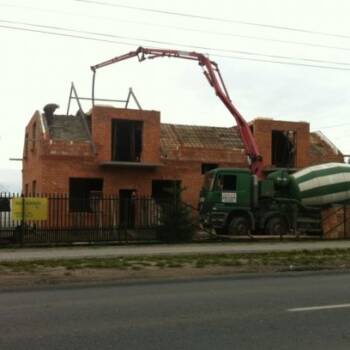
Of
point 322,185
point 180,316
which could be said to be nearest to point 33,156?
point 322,185

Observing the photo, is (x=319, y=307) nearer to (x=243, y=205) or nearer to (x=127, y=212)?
(x=127, y=212)

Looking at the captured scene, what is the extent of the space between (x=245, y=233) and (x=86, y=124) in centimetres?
1223

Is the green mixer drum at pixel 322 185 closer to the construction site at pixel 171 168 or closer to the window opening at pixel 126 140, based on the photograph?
the construction site at pixel 171 168

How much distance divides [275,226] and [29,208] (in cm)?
1111

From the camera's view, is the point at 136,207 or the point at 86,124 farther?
the point at 86,124

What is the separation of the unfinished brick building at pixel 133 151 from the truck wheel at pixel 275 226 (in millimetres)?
6179

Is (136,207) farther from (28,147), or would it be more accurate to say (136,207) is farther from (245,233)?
(28,147)

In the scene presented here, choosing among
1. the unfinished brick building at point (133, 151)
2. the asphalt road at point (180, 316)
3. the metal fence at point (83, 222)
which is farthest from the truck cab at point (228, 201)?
the asphalt road at point (180, 316)

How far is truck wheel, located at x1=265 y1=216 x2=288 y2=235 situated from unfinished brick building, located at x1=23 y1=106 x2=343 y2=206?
6179mm

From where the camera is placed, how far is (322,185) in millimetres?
27844

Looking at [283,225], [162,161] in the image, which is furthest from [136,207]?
[162,161]

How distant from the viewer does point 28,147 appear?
3728 centimetres

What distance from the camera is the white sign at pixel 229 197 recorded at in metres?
26.6

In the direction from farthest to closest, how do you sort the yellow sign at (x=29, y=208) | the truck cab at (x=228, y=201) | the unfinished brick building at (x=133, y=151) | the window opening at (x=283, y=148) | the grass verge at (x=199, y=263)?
the window opening at (x=283, y=148) → the unfinished brick building at (x=133, y=151) → the truck cab at (x=228, y=201) → the yellow sign at (x=29, y=208) → the grass verge at (x=199, y=263)
